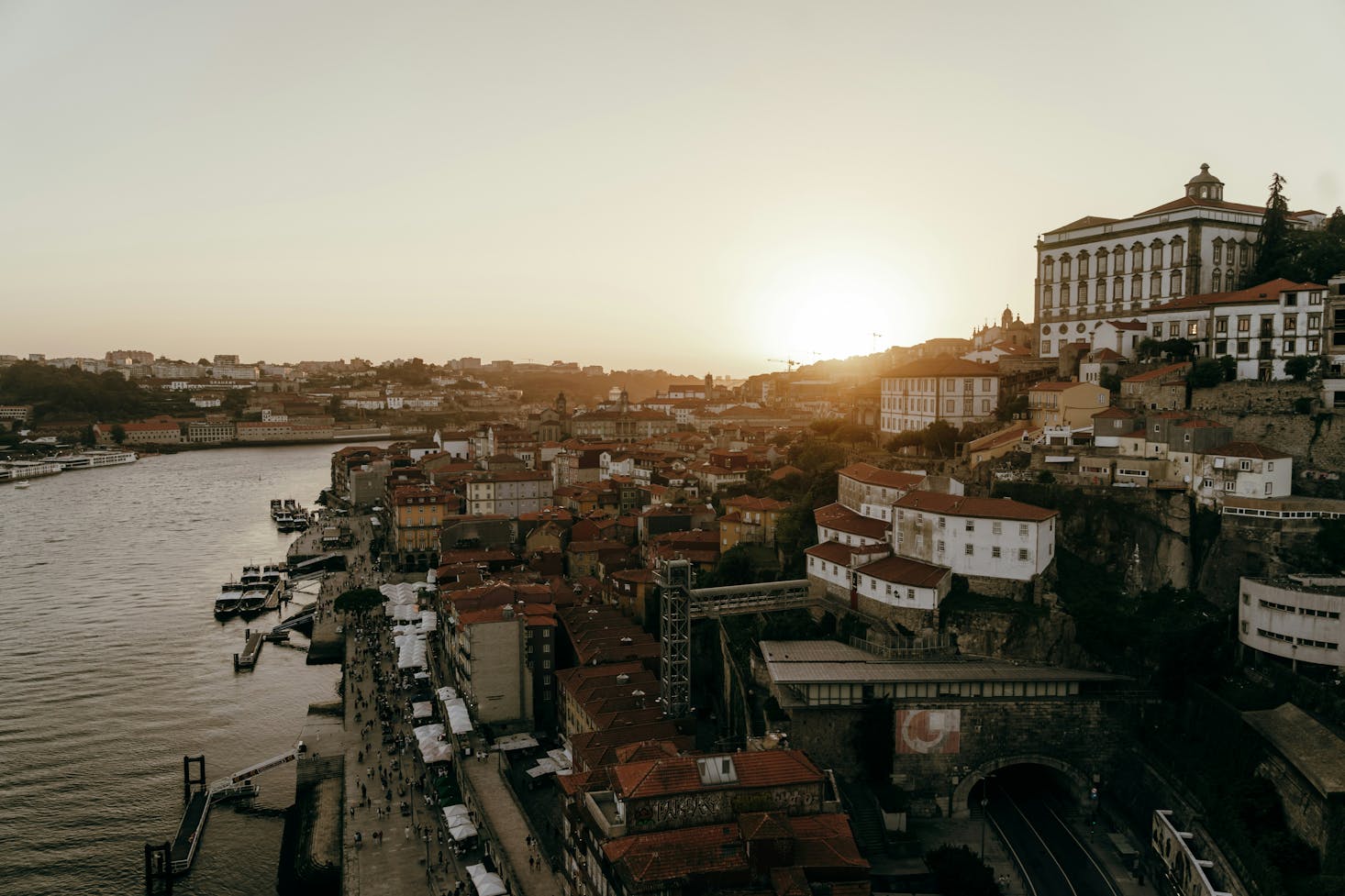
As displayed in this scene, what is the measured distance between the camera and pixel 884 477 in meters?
24.3

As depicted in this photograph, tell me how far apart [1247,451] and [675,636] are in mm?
12964

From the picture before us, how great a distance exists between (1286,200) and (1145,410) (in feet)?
35.5

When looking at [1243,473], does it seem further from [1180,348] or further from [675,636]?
[675,636]

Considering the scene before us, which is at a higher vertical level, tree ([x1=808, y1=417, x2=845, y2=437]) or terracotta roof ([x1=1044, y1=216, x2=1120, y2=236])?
terracotta roof ([x1=1044, y1=216, x2=1120, y2=236])

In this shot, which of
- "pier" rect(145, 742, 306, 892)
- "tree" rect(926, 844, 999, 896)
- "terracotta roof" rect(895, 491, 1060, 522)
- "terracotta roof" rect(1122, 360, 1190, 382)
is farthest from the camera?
"terracotta roof" rect(1122, 360, 1190, 382)

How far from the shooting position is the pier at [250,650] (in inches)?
1161

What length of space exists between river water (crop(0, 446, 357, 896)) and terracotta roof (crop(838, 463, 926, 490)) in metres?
15.7

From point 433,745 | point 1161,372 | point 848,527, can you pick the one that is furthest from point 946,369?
point 433,745

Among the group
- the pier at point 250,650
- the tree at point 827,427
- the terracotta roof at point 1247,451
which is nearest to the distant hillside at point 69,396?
the pier at point 250,650

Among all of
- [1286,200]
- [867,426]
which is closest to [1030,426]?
[867,426]

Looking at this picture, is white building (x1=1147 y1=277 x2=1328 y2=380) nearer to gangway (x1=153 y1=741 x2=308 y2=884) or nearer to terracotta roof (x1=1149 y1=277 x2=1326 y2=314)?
terracotta roof (x1=1149 y1=277 x2=1326 y2=314)

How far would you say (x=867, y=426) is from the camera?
35969 millimetres

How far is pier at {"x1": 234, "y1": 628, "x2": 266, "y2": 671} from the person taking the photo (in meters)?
29.5

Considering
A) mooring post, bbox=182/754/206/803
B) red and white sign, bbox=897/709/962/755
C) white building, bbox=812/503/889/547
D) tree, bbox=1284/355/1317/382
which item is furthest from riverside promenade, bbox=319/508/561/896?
tree, bbox=1284/355/1317/382
